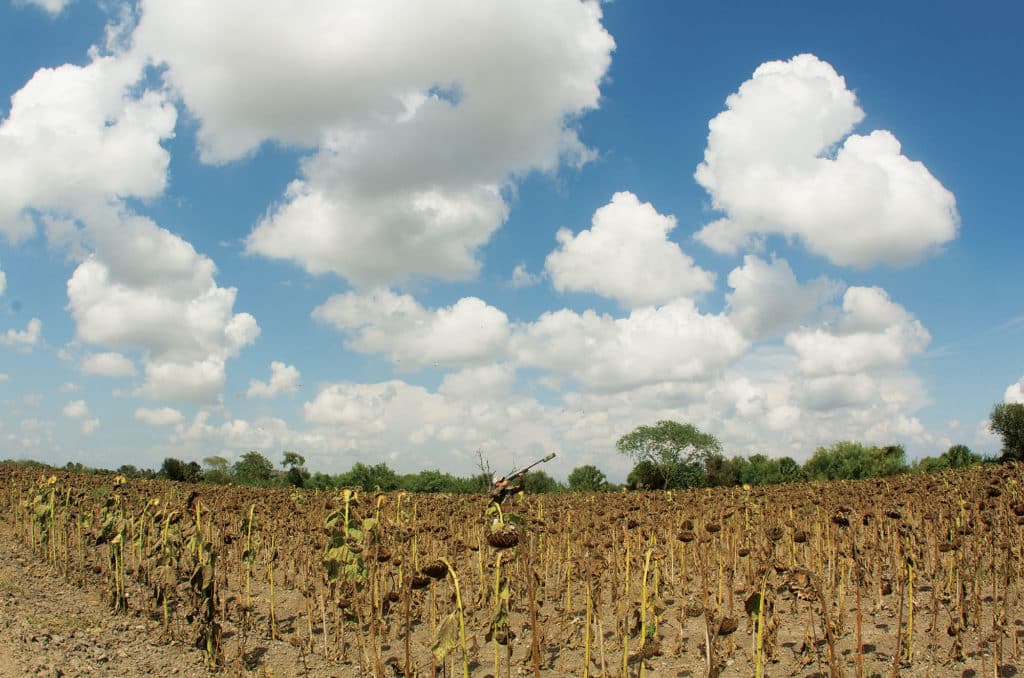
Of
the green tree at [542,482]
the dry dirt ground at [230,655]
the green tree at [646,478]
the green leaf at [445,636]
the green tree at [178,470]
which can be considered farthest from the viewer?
the green tree at [646,478]

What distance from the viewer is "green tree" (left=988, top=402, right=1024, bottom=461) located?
149 feet

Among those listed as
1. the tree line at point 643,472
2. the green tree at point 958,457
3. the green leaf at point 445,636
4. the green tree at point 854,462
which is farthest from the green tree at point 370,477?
the green leaf at point 445,636

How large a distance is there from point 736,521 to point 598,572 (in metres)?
9.06

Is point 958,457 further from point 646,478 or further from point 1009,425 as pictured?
point 646,478

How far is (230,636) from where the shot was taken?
11172mm

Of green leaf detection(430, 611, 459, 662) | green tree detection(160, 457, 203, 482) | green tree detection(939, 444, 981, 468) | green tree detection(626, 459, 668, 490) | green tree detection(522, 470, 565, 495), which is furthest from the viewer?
green tree detection(626, 459, 668, 490)

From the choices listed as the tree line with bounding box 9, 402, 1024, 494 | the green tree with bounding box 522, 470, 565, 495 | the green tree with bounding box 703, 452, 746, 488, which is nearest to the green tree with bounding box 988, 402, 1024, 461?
the tree line with bounding box 9, 402, 1024, 494

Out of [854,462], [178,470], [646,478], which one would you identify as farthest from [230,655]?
[646,478]

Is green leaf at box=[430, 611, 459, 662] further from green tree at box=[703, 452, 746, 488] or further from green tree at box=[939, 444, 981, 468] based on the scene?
Answer: green tree at box=[703, 452, 746, 488]

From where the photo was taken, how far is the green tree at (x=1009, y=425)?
149ft

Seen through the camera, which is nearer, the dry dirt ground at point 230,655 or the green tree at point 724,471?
the dry dirt ground at point 230,655

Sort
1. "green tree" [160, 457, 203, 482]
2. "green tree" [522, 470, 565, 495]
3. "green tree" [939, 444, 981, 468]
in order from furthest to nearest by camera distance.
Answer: "green tree" [522, 470, 565, 495] < "green tree" [160, 457, 203, 482] < "green tree" [939, 444, 981, 468]

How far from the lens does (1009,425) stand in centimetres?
4681

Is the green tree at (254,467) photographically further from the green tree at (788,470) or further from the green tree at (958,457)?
the green tree at (958,457)
